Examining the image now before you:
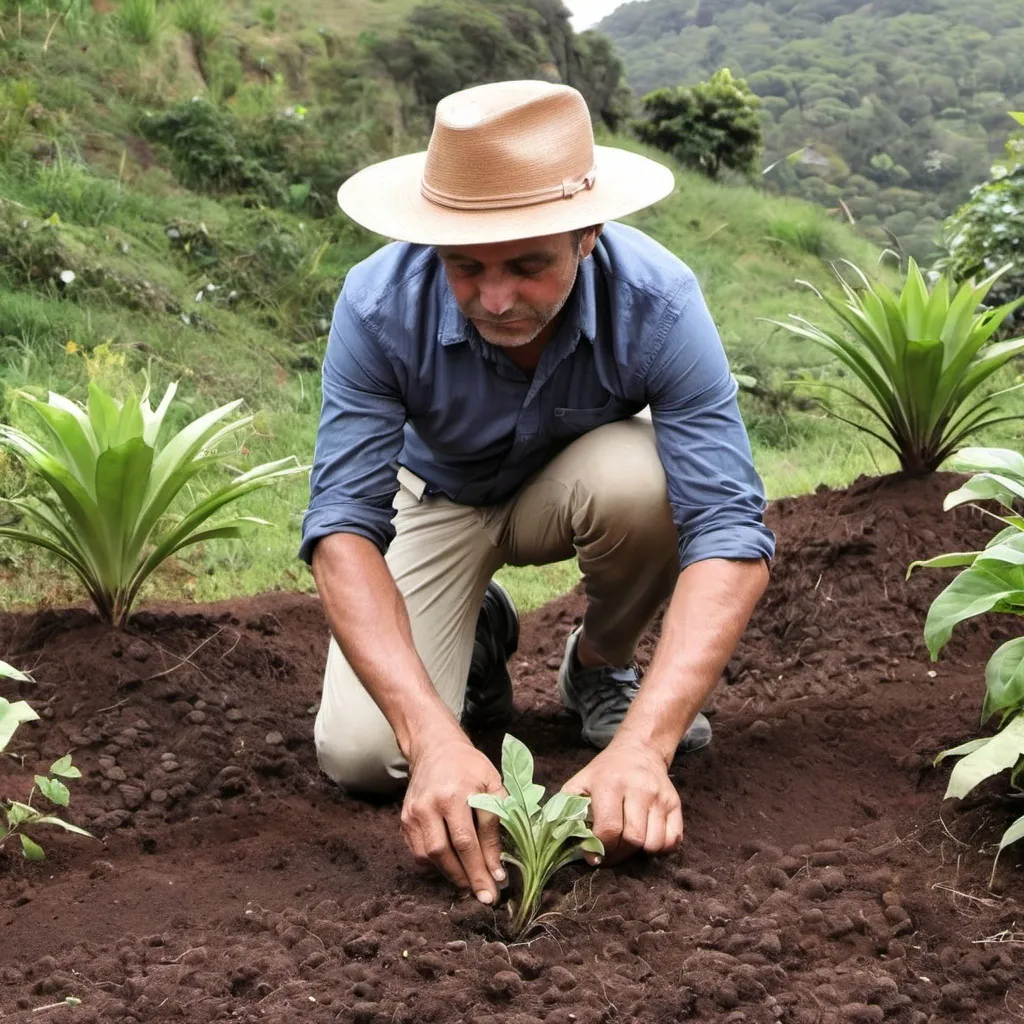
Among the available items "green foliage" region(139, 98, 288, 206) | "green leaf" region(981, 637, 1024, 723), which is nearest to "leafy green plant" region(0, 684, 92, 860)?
"green leaf" region(981, 637, 1024, 723)

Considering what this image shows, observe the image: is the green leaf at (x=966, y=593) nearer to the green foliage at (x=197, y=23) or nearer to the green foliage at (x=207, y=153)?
the green foliage at (x=207, y=153)

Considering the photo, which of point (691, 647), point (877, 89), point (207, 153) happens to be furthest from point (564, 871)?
point (877, 89)

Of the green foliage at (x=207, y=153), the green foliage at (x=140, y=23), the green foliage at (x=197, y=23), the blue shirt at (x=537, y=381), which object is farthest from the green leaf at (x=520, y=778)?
the green foliage at (x=197, y=23)

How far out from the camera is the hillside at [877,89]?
568 inches

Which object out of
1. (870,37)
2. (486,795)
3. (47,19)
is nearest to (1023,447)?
(486,795)

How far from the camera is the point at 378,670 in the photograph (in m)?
2.77

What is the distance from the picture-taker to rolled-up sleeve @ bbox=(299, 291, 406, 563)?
301cm

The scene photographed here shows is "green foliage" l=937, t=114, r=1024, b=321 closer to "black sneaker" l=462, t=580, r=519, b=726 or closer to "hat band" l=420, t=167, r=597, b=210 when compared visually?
"black sneaker" l=462, t=580, r=519, b=726

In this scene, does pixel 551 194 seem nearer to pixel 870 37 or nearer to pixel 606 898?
pixel 606 898

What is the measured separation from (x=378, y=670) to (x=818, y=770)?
1.15 m

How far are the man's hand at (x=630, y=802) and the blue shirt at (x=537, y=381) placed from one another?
0.51 m

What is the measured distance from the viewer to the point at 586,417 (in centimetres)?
327

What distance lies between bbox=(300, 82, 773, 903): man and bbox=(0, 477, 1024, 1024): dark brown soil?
16 cm

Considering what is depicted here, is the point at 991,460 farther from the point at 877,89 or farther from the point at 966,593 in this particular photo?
the point at 877,89
